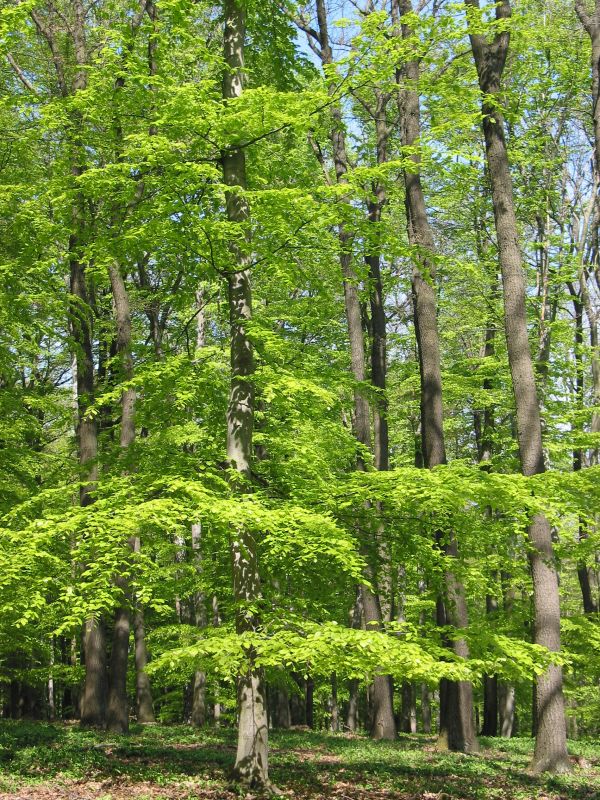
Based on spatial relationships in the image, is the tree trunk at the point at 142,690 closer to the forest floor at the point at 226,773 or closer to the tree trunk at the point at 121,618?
the tree trunk at the point at 121,618

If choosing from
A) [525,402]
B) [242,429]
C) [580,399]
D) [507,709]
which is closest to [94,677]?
[242,429]

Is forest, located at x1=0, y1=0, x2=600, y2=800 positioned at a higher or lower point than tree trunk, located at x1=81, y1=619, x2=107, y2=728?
higher

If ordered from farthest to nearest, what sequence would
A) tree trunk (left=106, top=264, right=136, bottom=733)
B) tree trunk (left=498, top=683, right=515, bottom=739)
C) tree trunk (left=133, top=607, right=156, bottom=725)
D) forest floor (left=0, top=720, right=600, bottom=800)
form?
tree trunk (left=498, top=683, right=515, bottom=739), tree trunk (left=133, top=607, right=156, bottom=725), tree trunk (left=106, top=264, right=136, bottom=733), forest floor (left=0, top=720, right=600, bottom=800)

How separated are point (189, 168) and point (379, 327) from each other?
39.2 ft

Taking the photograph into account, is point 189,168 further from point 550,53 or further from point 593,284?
point 593,284

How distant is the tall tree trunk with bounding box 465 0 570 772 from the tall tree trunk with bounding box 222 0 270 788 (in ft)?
14.2

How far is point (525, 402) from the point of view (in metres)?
12.5

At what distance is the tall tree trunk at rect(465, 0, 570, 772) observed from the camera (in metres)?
11.7

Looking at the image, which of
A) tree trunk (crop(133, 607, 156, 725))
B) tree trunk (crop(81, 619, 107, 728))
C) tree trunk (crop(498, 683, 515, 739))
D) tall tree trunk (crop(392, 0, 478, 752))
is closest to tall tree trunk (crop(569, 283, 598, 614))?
tree trunk (crop(498, 683, 515, 739))

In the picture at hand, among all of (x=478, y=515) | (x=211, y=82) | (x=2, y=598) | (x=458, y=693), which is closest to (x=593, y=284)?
(x=458, y=693)

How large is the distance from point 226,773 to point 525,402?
7584 millimetres

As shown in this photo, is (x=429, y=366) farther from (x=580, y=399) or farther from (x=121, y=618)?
(x=580, y=399)

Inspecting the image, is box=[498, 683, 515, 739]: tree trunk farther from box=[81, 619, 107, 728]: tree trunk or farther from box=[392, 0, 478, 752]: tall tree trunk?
box=[81, 619, 107, 728]: tree trunk

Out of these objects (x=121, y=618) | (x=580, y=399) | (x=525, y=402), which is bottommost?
(x=121, y=618)
